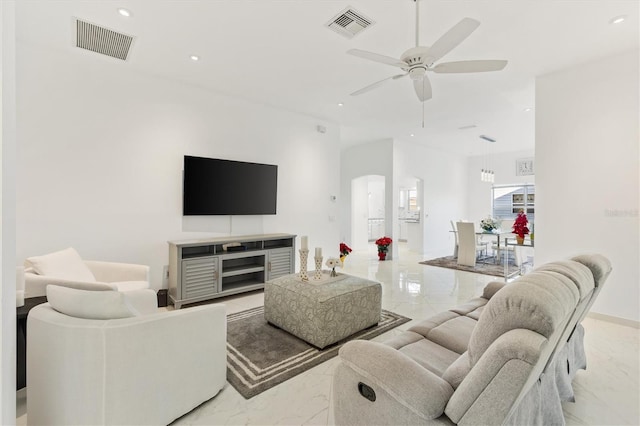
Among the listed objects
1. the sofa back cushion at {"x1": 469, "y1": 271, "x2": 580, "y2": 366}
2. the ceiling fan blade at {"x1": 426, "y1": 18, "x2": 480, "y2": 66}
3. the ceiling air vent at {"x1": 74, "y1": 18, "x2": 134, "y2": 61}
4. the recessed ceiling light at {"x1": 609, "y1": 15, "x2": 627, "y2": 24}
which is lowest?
the sofa back cushion at {"x1": 469, "y1": 271, "x2": 580, "y2": 366}

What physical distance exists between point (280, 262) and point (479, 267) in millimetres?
4356

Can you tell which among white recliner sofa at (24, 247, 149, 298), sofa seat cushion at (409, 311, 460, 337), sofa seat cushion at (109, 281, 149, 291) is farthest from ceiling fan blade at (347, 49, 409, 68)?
sofa seat cushion at (109, 281, 149, 291)

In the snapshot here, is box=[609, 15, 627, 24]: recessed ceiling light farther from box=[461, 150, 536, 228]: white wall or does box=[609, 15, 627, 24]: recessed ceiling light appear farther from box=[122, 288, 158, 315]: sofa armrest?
box=[461, 150, 536, 228]: white wall

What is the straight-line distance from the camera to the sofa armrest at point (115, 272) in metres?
3.00

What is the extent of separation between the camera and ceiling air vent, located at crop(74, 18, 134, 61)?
109 inches

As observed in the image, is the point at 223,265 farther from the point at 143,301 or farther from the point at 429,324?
the point at 429,324

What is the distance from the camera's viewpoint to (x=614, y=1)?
235 centimetres

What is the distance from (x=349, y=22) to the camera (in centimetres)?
261

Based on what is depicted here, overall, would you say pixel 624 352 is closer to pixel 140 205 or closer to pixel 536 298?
pixel 536 298

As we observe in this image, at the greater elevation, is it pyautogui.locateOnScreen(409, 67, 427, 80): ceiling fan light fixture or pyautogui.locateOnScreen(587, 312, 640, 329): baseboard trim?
pyautogui.locateOnScreen(409, 67, 427, 80): ceiling fan light fixture

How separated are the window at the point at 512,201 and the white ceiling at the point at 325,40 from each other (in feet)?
17.7

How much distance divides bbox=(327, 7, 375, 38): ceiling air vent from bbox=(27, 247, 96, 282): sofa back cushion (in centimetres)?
327

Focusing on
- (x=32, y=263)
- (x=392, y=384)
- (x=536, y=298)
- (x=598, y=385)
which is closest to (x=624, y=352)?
(x=598, y=385)

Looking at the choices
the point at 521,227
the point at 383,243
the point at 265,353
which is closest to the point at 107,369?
the point at 265,353
